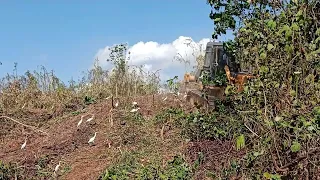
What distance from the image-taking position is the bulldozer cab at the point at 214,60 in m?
9.06

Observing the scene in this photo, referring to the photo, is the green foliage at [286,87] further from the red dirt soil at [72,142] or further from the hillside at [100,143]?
the red dirt soil at [72,142]

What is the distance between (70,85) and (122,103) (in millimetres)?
3092

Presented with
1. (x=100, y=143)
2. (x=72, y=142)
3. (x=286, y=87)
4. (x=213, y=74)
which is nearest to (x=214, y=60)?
(x=213, y=74)

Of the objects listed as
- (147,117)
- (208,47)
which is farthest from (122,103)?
(208,47)

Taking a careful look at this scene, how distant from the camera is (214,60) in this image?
9445mm

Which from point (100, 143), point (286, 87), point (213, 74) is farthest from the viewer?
point (213, 74)

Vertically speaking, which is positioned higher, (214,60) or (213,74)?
(214,60)

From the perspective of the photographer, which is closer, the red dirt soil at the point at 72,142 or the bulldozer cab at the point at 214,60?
the red dirt soil at the point at 72,142

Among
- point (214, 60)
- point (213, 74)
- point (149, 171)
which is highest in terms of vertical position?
point (214, 60)

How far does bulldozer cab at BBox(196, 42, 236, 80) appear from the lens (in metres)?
9.06

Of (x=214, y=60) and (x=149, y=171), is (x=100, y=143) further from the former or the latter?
(x=214, y=60)

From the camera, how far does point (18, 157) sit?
8.52 m

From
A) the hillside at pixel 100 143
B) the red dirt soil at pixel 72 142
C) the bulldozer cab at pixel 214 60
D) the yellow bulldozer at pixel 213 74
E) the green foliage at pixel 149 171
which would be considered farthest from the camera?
the bulldozer cab at pixel 214 60

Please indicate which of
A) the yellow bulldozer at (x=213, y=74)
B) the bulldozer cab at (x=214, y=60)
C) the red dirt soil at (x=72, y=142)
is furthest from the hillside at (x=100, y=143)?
the bulldozer cab at (x=214, y=60)
